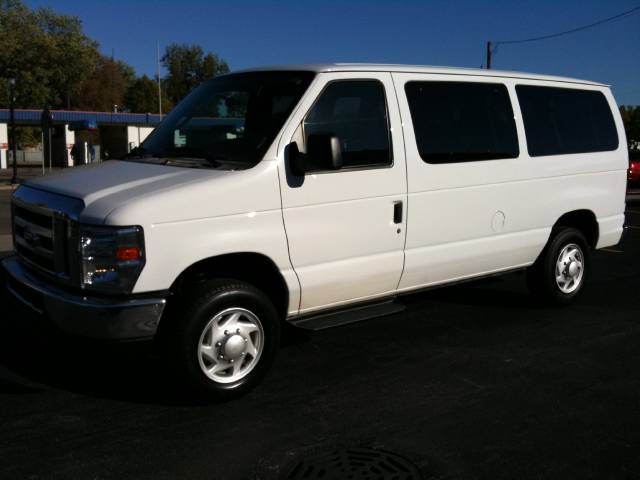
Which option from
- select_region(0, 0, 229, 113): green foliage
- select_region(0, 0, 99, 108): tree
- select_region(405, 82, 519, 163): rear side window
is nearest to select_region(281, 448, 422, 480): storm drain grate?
select_region(405, 82, 519, 163): rear side window

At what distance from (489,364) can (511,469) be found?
1.64 metres

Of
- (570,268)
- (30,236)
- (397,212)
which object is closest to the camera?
(30,236)

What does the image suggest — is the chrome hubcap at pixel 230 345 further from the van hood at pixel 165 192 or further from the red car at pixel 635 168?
the red car at pixel 635 168

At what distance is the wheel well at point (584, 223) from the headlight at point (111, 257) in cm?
430

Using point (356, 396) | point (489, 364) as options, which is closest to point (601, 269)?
point (489, 364)

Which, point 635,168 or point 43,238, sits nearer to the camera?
point 43,238

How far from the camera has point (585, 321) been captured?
6.39m

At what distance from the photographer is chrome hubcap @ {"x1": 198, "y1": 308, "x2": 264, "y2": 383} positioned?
14.0 ft

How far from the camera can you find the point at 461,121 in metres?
5.55

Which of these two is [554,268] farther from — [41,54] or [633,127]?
[41,54]

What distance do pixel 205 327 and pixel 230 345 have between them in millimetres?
225

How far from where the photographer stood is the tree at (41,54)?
7050 centimetres

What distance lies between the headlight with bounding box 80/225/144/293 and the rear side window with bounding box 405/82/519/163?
2.34m

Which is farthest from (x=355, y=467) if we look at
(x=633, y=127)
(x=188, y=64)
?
(x=188, y=64)
